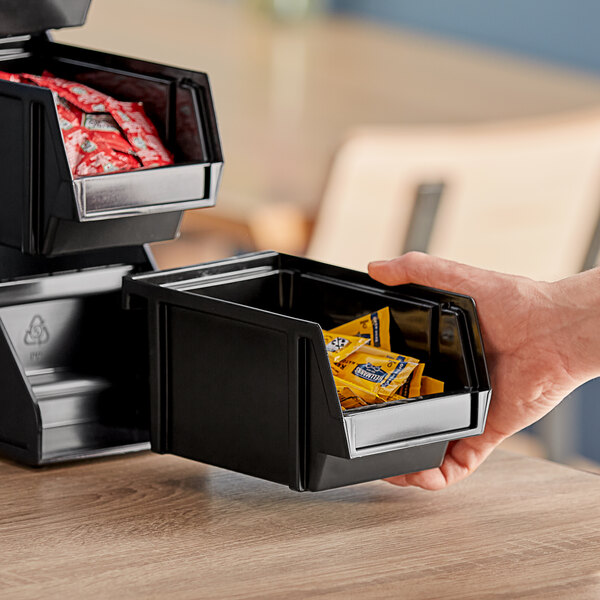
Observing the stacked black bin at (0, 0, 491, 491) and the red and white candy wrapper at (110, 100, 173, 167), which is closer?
the stacked black bin at (0, 0, 491, 491)

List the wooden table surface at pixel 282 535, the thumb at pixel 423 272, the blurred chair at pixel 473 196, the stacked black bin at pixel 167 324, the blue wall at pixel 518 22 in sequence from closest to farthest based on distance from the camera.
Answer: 1. the wooden table surface at pixel 282 535
2. the stacked black bin at pixel 167 324
3. the thumb at pixel 423 272
4. the blurred chair at pixel 473 196
5. the blue wall at pixel 518 22

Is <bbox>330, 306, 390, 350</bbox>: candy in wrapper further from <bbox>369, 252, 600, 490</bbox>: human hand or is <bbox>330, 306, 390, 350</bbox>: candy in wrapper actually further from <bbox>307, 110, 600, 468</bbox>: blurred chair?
<bbox>307, 110, 600, 468</bbox>: blurred chair

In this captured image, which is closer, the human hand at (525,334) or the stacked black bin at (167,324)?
the stacked black bin at (167,324)

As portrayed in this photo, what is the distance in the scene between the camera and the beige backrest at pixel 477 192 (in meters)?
2.41

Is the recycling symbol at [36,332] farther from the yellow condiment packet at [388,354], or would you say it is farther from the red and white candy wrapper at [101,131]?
the yellow condiment packet at [388,354]

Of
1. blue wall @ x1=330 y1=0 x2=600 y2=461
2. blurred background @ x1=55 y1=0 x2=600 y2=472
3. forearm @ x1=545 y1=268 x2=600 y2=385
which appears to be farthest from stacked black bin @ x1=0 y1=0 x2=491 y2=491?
blue wall @ x1=330 y1=0 x2=600 y2=461

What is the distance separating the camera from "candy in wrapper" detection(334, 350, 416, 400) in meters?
1.12

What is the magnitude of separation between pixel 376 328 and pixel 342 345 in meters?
0.05

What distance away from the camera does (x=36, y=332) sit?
4.18 feet

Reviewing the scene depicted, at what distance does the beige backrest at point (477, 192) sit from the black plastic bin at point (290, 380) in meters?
1.11

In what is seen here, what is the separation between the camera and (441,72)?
3484 millimetres

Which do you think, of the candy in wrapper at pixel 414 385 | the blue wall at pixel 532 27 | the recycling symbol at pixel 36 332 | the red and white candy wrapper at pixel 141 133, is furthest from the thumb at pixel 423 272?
the blue wall at pixel 532 27

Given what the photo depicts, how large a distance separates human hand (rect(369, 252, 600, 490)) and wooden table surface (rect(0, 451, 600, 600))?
8 cm

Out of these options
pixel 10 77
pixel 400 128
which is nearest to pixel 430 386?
pixel 10 77
